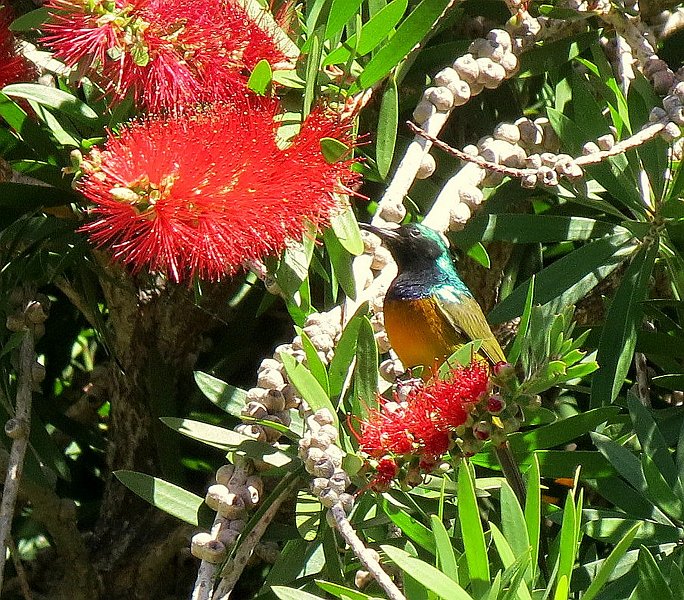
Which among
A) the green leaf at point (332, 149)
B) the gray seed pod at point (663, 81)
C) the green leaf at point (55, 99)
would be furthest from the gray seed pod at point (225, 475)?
the gray seed pod at point (663, 81)

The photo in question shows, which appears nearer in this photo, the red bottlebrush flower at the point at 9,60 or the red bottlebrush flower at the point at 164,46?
the red bottlebrush flower at the point at 164,46

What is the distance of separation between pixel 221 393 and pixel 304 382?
1.03 ft

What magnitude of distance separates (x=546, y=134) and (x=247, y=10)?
0.46 m

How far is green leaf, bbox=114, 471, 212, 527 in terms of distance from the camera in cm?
130

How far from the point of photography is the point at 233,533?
1.14 metres

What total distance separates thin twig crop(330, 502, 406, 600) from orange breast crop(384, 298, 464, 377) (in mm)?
795

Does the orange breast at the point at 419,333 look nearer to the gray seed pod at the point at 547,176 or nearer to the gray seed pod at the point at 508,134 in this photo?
the gray seed pod at the point at 508,134

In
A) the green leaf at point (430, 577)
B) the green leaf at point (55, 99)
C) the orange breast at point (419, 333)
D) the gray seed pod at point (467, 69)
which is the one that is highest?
the green leaf at point (55, 99)

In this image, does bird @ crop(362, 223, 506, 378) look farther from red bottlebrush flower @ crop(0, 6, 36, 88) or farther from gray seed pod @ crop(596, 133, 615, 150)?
red bottlebrush flower @ crop(0, 6, 36, 88)

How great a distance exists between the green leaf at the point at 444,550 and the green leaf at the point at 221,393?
0.49 metres

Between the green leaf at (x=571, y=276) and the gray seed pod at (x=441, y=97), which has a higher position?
the gray seed pod at (x=441, y=97)

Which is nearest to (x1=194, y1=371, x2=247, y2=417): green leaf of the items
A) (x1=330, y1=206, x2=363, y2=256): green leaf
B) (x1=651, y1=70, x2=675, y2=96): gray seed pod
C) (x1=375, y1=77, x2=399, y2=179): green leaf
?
(x1=330, y1=206, x2=363, y2=256): green leaf

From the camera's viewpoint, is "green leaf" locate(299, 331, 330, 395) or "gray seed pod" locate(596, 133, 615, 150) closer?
"green leaf" locate(299, 331, 330, 395)

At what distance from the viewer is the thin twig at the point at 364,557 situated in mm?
887
